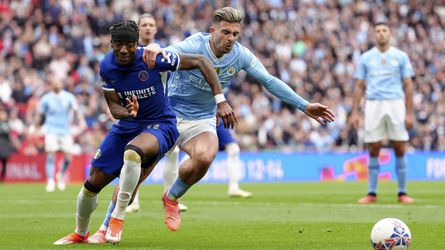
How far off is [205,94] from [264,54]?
72.1 ft

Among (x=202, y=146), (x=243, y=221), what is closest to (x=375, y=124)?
(x=243, y=221)

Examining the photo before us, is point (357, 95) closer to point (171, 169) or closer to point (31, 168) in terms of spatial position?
point (171, 169)

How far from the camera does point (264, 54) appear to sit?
108 ft

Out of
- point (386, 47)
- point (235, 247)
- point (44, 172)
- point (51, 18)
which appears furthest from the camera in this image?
point (51, 18)

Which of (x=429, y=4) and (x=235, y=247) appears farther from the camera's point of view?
(x=429, y=4)

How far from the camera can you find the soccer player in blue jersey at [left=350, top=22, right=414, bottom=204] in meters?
15.9

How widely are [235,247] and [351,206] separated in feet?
20.0

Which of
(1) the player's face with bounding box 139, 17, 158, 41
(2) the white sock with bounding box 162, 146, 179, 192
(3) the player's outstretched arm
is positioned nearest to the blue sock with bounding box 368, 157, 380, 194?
(2) the white sock with bounding box 162, 146, 179, 192

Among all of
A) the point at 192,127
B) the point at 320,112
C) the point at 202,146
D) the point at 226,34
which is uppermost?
the point at 226,34

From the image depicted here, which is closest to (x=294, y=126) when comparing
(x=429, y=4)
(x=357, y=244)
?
(x=429, y=4)

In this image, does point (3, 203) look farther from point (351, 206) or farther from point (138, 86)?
point (138, 86)

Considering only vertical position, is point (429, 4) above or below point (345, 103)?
above

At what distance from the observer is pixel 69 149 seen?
22766 mm

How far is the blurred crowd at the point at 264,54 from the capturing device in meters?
27.4
